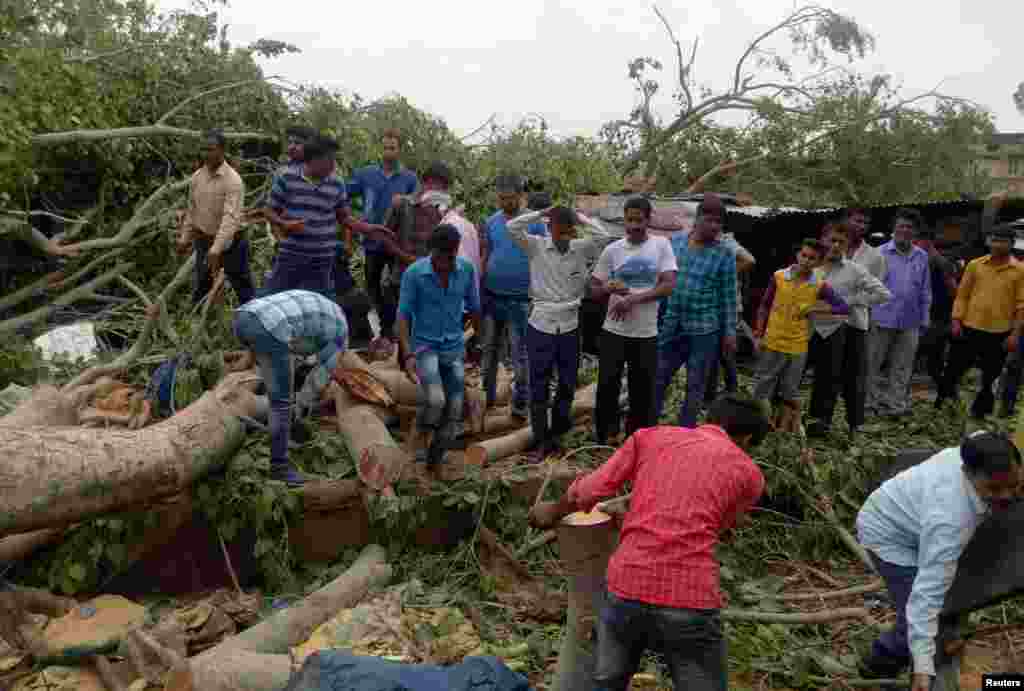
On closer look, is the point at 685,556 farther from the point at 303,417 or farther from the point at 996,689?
the point at 303,417

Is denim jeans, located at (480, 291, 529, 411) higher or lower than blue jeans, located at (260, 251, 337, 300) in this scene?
Answer: lower

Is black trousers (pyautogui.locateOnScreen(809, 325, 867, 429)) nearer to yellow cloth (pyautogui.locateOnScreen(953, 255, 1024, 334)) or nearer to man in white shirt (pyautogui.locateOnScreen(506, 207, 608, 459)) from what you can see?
yellow cloth (pyautogui.locateOnScreen(953, 255, 1024, 334))

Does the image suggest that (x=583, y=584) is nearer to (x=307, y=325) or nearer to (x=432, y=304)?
(x=432, y=304)

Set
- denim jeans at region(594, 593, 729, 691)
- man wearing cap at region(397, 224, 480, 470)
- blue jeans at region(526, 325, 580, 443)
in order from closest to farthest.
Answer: denim jeans at region(594, 593, 729, 691)
man wearing cap at region(397, 224, 480, 470)
blue jeans at region(526, 325, 580, 443)

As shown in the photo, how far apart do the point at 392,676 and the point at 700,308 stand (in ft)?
9.63

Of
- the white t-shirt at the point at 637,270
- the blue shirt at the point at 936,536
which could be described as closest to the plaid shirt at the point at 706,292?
the white t-shirt at the point at 637,270

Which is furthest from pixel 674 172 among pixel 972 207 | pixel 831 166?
pixel 972 207

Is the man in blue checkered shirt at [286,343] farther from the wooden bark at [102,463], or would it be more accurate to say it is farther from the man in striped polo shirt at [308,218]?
the man in striped polo shirt at [308,218]

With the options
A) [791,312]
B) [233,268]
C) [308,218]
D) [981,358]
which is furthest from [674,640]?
[981,358]

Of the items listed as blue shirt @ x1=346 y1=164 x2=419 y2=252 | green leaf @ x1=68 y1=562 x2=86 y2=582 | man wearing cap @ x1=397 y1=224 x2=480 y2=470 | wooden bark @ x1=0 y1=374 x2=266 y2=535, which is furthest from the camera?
blue shirt @ x1=346 y1=164 x2=419 y2=252

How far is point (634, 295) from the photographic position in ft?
15.6

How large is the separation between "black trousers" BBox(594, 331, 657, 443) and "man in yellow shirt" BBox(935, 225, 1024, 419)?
2.87 m

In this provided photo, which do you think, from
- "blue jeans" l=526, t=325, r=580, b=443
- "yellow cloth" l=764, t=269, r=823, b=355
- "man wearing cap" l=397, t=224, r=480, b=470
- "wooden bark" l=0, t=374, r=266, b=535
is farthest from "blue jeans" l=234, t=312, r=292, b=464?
"yellow cloth" l=764, t=269, r=823, b=355

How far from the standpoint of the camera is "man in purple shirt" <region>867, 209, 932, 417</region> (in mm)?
6207
